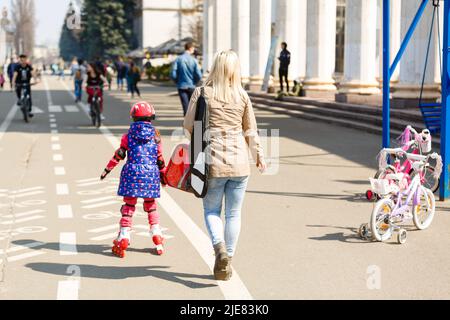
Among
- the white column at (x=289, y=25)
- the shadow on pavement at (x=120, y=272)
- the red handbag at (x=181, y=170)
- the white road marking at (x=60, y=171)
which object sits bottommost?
the shadow on pavement at (x=120, y=272)

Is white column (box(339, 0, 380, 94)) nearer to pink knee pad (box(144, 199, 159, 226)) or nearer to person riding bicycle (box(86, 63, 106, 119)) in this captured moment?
person riding bicycle (box(86, 63, 106, 119))

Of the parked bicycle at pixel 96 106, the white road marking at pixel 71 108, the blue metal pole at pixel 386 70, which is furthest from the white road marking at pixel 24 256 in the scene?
the white road marking at pixel 71 108

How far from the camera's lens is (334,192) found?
10422 mm

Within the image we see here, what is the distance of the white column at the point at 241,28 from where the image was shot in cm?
3700

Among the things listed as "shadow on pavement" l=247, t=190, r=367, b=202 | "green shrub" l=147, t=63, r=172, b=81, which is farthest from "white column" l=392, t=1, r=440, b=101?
"green shrub" l=147, t=63, r=172, b=81

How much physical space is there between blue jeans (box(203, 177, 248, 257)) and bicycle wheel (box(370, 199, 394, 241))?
65.9 inches

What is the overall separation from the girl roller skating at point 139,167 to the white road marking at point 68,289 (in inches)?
36.8

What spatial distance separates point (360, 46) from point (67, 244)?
16881 mm

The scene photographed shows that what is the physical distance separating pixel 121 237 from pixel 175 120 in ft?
56.4

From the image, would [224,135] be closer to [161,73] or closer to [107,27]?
[161,73]

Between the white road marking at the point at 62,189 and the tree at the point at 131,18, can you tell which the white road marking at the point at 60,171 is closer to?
the white road marking at the point at 62,189

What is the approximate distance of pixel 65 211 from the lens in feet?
29.8

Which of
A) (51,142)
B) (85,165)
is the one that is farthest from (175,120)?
(85,165)
